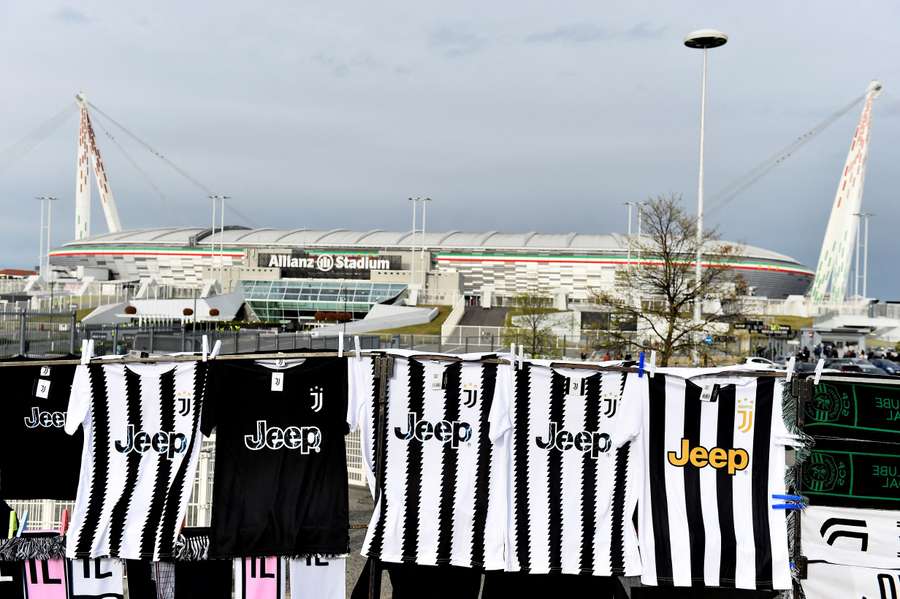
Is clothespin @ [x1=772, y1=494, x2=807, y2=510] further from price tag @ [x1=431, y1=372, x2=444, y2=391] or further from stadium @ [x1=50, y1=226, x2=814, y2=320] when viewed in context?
stadium @ [x1=50, y1=226, x2=814, y2=320]

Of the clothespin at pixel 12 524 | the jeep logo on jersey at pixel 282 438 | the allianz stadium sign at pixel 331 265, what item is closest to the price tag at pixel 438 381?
the jeep logo on jersey at pixel 282 438

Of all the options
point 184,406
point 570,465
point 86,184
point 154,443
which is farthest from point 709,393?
point 86,184

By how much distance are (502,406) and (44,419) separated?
4.13 m

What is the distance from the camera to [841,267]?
77.4 metres

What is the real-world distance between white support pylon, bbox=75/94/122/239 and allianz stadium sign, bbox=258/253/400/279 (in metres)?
60.2

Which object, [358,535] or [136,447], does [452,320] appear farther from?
[136,447]

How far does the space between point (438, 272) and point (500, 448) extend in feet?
251

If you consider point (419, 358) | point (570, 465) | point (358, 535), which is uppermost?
point (419, 358)

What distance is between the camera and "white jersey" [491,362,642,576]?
6480mm

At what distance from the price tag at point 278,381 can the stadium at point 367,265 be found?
55953mm

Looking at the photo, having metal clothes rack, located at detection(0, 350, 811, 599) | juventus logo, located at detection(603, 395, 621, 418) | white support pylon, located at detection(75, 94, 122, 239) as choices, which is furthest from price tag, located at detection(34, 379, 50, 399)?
white support pylon, located at detection(75, 94, 122, 239)

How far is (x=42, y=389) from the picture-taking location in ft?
22.1

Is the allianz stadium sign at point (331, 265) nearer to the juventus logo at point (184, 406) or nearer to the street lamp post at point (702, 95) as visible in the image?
the street lamp post at point (702, 95)

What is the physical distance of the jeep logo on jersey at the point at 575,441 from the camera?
258 inches
